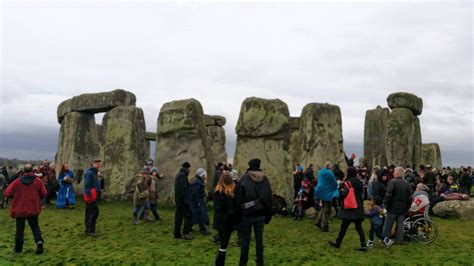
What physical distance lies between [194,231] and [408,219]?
16.8ft

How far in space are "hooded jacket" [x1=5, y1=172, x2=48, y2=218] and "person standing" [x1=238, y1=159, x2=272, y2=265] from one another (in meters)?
4.11

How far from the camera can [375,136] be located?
888 inches

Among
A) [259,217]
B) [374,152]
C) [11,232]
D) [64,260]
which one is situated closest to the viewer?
[259,217]

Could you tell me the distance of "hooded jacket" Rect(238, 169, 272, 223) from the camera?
7.19m

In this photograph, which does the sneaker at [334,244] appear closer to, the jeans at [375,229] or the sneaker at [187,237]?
the jeans at [375,229]

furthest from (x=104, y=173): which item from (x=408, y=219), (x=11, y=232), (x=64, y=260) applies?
(x=408, y=219)

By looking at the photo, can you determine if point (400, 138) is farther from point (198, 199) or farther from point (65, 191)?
point (65, 191)

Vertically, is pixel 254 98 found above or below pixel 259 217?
above

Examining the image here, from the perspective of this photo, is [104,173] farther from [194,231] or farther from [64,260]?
[64,260]

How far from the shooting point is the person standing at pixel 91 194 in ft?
32.3

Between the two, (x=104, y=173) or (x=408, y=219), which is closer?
(x=408, y=219)

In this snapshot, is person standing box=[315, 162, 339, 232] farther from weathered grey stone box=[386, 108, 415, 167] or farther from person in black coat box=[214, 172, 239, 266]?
weathered grey stone box=[386, 108, 415, 167]

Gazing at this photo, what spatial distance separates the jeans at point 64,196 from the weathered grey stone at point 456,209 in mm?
12588

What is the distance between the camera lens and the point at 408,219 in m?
9.96
